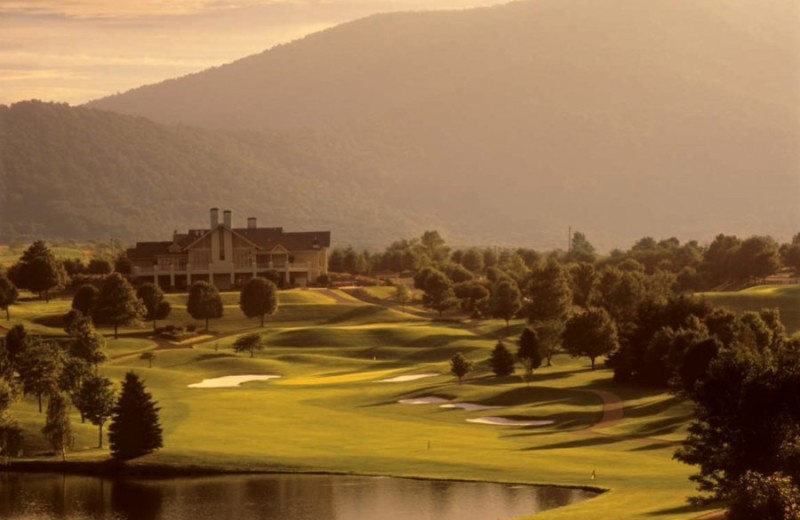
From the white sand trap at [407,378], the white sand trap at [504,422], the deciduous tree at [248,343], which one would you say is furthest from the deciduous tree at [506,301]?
the white sand trap at [504,422]

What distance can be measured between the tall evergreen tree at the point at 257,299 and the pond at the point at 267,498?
7808 centimetres

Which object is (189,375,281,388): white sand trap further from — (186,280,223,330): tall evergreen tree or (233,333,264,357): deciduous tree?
(186,280,223,330): tall evergreen tree

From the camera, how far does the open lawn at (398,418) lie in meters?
76.3

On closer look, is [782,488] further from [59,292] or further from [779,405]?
[59,292]

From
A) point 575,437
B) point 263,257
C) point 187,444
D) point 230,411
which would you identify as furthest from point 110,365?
point 263,257

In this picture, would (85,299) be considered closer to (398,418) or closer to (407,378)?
(407,378)

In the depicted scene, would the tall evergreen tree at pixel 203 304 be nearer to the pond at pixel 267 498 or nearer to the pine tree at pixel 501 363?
the pine tree at pixel 501 363

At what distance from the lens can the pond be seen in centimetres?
7019

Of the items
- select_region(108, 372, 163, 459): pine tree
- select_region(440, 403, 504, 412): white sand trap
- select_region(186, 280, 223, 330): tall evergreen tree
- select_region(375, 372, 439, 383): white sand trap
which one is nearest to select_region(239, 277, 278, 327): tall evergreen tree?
select_region(186, 280, 223, 330): tall evergreen tree

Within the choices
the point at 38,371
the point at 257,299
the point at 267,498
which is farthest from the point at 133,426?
the point at 257,299

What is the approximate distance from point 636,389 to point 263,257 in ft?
315

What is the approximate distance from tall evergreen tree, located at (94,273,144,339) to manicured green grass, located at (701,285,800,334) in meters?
61.7

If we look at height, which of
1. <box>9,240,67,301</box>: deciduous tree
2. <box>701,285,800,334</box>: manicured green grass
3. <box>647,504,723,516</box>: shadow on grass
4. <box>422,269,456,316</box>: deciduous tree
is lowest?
<box>647,504,723,516</box>: shadow on grass

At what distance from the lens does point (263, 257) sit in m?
194
